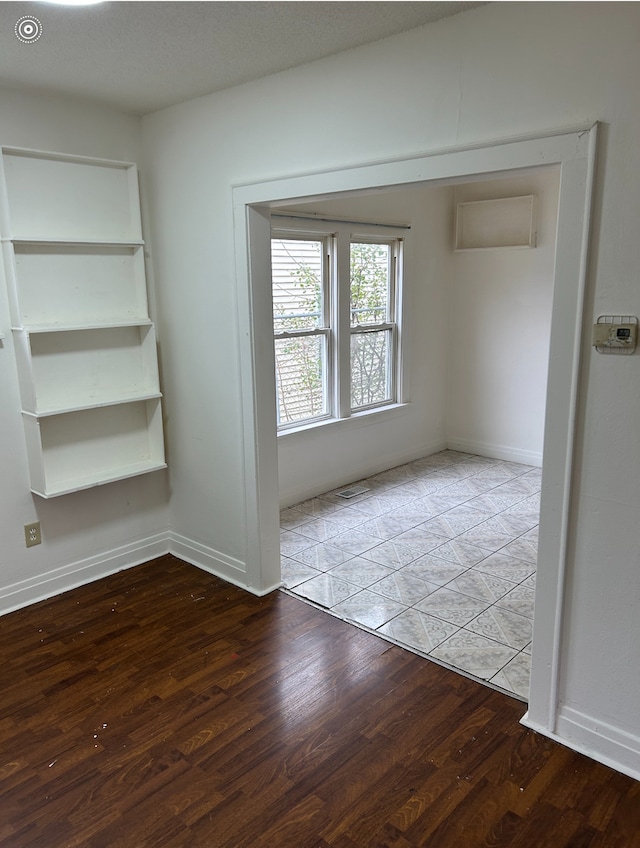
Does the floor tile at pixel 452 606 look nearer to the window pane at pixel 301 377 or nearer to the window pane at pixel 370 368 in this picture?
the window pane at pixel 301 377

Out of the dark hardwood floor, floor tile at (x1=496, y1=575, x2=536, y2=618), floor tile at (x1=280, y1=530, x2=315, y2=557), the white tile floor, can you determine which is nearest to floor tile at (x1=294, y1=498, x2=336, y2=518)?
the white tile floor

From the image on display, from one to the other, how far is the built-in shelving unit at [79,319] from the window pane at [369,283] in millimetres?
1960

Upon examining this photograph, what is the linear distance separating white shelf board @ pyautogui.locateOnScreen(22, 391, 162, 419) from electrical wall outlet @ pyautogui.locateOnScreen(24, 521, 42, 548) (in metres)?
0.59

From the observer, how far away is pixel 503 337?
213 inches

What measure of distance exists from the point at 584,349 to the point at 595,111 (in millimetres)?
701

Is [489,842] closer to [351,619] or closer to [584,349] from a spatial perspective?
[351,619]

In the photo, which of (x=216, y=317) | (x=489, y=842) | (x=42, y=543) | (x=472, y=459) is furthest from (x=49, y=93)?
(x=472, y=459)

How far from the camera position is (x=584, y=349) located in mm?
1972

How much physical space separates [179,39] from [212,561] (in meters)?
2.53

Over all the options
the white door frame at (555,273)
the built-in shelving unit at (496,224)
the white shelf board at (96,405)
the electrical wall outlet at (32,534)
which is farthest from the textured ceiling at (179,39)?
the built-in shelving unit at (496,224)

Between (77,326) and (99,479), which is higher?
(77,326)

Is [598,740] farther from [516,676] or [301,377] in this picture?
[301,377]

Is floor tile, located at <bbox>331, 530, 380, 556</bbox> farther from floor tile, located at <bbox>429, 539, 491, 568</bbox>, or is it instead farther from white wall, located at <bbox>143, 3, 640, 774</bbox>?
white wall, located at <bbox>143, 3, 640, 774</bbox>

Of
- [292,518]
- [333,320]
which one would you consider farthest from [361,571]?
[333,320]
